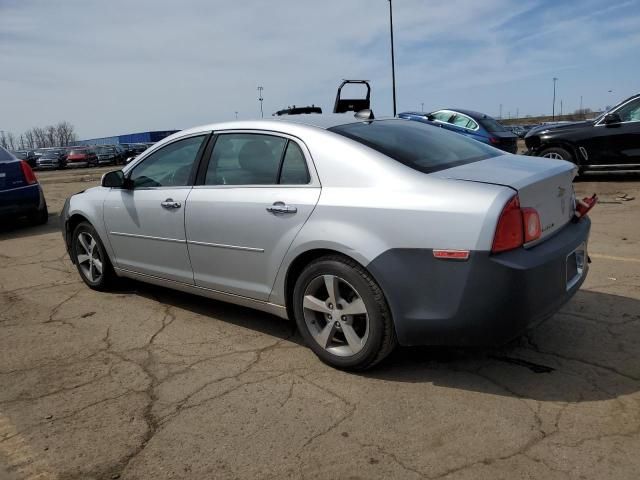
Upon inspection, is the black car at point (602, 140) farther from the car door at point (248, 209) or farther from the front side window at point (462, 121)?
the car door at point (248, 209)

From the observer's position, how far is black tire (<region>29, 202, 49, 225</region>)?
30.3 ft

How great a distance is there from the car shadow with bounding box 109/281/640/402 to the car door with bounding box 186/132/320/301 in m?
0.57

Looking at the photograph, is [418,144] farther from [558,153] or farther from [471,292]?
[558,153]

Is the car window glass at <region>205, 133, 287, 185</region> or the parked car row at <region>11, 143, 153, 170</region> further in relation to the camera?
the parked car row at <region>11, 143, 153, 170</region>

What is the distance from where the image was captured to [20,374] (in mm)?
3434

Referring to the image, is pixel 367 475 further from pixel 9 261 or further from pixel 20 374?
pixel 9 261

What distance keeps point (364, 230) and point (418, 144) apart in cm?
85

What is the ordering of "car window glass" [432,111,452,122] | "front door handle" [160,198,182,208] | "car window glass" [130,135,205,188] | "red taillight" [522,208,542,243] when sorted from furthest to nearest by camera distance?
"car window glass" [432,111,452,122] < "car window glass" [130,135,205,188] < "front door handle" [160,198,182,208] < "red taillight" [522,208,542,243]

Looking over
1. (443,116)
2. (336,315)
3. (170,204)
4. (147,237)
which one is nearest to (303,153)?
(336,315)

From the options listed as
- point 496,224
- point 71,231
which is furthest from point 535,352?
point 71,231

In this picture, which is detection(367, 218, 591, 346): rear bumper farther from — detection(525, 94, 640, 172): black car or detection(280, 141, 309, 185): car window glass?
detection(525, 94, 640, 172): black car

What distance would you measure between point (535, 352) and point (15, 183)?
822 centimetres

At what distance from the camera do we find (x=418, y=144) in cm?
345

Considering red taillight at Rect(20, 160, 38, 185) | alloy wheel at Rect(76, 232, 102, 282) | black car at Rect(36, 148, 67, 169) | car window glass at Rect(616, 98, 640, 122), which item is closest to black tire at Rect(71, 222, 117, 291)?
alloy wheel at Rect(76, 232, 102, 282)
